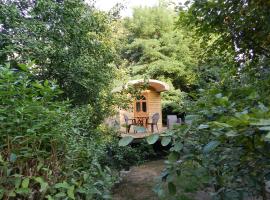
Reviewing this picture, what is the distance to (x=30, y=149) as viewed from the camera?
5.23ft

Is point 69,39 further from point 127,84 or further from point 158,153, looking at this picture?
point 158,153

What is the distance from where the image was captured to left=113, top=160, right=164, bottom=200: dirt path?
5.79m

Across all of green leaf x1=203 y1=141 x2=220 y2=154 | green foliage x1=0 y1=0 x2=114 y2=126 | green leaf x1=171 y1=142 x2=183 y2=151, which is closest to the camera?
green leaf x1=203 y1=141 x2=220 y2=154

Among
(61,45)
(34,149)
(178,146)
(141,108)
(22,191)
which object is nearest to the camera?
(178,146)

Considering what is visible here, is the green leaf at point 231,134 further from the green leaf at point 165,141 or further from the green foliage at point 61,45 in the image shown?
the green foliage at point 61,45

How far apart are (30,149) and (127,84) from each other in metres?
4.75

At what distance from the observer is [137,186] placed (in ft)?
21.8

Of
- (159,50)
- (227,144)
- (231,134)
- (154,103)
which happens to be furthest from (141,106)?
(231,134)

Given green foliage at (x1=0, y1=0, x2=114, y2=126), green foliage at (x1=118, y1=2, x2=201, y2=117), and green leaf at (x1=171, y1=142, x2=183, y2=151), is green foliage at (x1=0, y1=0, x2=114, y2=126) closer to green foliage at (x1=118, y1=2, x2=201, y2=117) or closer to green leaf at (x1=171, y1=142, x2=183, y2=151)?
green leaf at (x1=171, y1=142, x2=183, y2=151)

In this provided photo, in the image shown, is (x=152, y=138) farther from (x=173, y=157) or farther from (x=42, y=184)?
(x=42, y=184)

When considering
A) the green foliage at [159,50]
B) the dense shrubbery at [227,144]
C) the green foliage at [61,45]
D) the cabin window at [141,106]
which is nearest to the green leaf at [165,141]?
the dense shrubbery at [227,144]

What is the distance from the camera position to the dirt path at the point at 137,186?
5.79 meters

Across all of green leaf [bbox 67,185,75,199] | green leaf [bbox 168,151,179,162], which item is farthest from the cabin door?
green leaf [bbox 168,151,179,162]

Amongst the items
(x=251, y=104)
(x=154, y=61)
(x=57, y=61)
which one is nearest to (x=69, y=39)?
(x=57, y=61)
